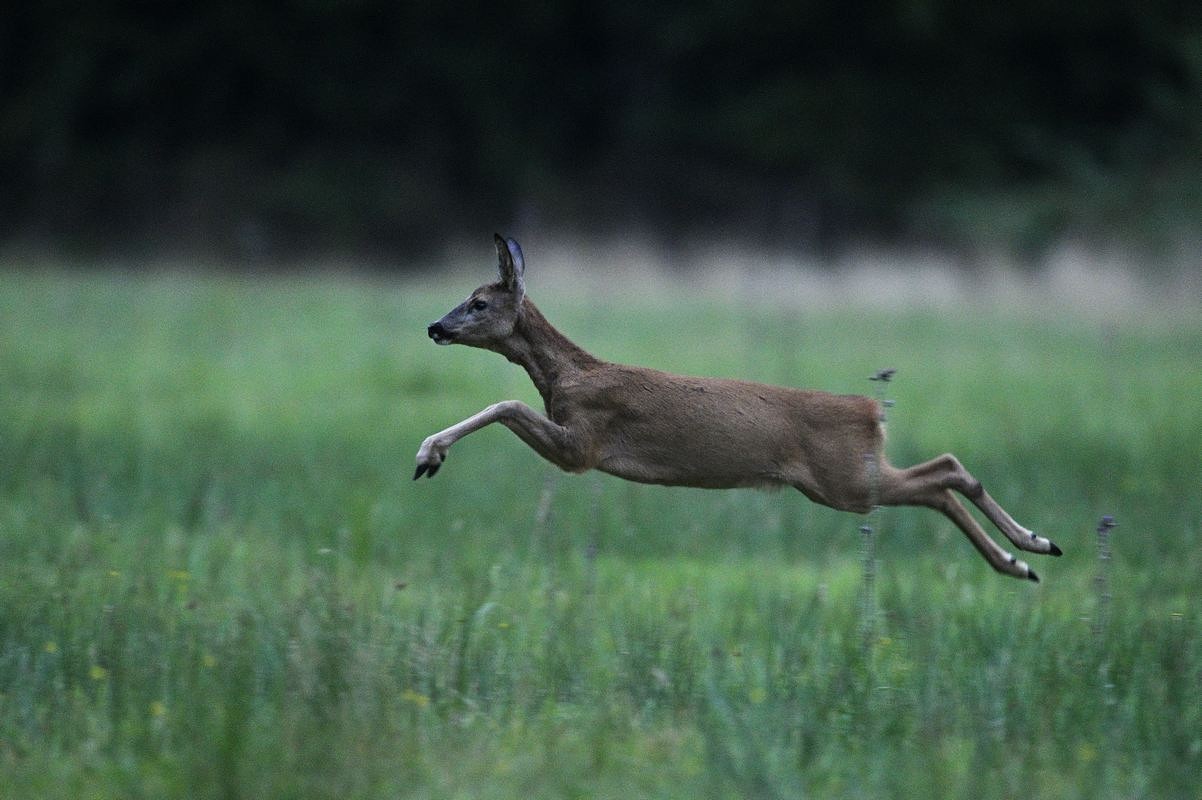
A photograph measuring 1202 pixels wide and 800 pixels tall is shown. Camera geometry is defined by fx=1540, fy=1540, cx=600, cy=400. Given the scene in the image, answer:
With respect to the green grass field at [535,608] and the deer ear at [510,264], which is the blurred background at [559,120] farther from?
the deer ear at [510,264]

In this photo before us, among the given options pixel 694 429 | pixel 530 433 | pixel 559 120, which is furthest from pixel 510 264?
pixel 559 120

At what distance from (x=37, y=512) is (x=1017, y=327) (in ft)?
39.1

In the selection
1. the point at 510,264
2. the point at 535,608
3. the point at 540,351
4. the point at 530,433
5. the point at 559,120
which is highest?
the point at 559,120

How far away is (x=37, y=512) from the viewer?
7254 mm

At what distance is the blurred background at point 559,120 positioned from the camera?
1064 inches

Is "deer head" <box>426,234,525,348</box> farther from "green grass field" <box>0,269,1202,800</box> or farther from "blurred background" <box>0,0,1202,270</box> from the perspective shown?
"blurred background" <box>0,0,1202,270</box>

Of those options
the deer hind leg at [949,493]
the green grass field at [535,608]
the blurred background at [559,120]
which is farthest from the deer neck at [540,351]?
the blurred background at [559,120]

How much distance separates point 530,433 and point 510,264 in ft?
2.07

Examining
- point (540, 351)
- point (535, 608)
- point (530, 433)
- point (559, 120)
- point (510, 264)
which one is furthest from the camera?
point (559, 120)

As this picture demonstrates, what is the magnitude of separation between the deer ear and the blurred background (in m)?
20.8

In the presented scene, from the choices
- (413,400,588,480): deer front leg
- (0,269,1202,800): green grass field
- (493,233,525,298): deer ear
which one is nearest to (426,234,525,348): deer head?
(493,233,525,298): deer ear

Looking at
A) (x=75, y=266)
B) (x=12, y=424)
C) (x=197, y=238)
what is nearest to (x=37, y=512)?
(x=12, y=424)

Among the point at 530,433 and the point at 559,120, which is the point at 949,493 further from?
the point at 559,120

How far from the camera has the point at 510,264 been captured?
17.3ft
